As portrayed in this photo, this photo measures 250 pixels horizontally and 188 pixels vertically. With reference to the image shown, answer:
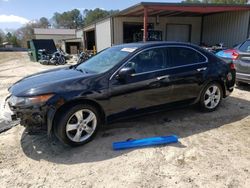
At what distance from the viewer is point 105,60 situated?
4207mm

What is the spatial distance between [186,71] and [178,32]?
46.1ft

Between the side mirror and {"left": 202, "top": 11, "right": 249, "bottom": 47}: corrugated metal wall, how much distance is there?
12.2 meters

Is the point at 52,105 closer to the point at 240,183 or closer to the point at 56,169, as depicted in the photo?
the point at 56,169

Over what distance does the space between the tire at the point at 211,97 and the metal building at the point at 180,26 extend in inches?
342

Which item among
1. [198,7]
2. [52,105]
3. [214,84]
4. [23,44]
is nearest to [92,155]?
[52,105]

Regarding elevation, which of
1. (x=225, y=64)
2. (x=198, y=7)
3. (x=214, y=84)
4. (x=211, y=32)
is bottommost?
(x=214, y=84)

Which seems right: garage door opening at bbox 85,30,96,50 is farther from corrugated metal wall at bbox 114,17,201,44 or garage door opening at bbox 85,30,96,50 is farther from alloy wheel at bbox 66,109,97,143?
alloy wheel at bbox 66,109,97,143

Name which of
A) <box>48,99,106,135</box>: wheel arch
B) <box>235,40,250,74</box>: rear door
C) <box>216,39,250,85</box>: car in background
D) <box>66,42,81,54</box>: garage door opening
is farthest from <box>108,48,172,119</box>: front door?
<box>66,42,81,54</box>: garage door opening

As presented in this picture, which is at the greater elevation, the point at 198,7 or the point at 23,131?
the point at 198,7

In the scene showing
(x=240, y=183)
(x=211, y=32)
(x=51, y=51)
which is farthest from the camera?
(x=51, y=51)

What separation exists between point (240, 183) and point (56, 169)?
2.30 meters

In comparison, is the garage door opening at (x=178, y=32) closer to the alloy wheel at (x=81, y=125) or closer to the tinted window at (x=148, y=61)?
the tinted window at (x=148, y=61)

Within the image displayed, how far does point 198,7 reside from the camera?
11727mm

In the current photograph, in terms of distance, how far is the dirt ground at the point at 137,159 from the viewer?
2.77 m
